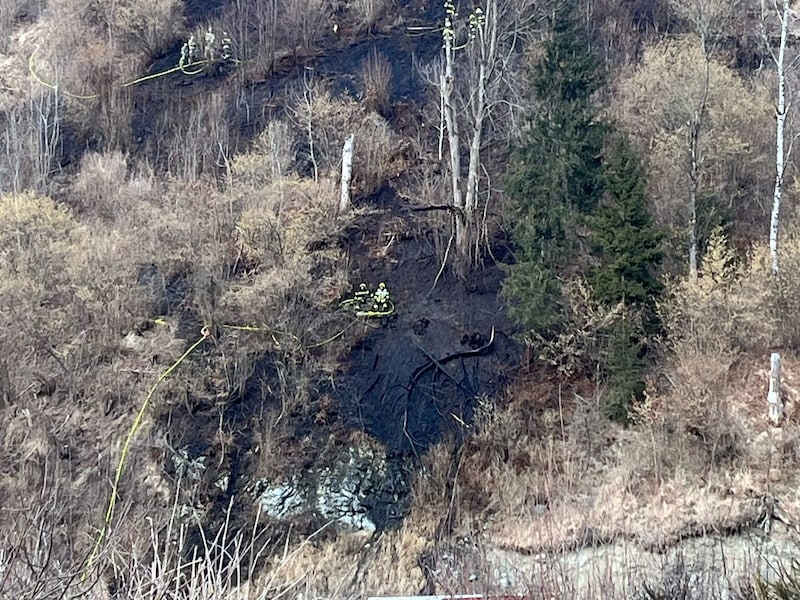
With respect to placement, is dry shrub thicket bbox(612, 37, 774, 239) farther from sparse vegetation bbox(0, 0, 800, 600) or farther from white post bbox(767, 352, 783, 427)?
white post bbox(767, 352, 783, 427)

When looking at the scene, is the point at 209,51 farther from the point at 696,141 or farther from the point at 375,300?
the point at 696,141

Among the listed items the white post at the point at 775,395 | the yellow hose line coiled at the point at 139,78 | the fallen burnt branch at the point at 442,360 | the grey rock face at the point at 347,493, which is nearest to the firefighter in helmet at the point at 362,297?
the fallen burnt branch at the point at 442,360

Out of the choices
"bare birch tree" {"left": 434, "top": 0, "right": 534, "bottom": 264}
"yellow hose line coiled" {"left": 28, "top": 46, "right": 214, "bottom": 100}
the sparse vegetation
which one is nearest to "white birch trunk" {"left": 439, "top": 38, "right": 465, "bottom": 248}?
"bare birch tree" {"left": 434, "top": 0, "right": 534, "bottom": 264}

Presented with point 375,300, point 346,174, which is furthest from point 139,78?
point 375,300

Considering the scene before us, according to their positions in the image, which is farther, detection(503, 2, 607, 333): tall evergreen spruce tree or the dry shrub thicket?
the dry shrub thicket

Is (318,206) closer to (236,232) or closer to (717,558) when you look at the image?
(236,232)

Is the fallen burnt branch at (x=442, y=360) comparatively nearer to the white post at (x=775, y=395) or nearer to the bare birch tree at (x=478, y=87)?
the bare birch tree at (x=478, y=87)
